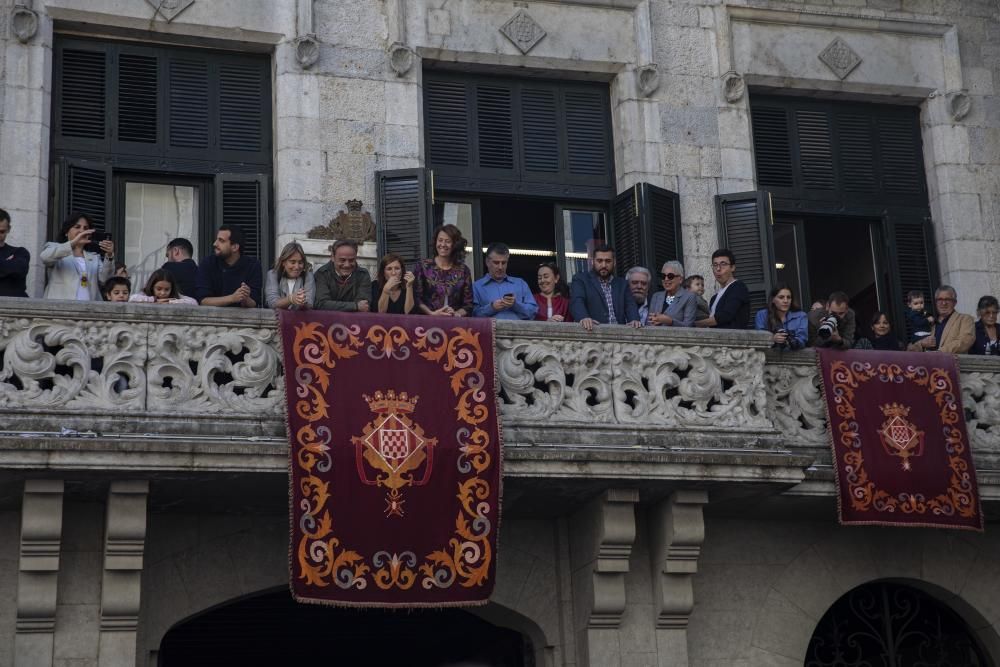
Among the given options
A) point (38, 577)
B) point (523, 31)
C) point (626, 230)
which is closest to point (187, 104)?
point (523, 31)

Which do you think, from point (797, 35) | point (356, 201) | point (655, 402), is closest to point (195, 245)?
point (356, 201)

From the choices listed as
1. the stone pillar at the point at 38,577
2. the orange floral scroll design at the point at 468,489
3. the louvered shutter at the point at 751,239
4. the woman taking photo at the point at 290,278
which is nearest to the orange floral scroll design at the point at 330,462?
the orange floral scroll design at the point at 468,489

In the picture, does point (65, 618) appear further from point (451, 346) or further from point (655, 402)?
point (655, 402)

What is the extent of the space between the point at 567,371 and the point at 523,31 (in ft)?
16.8

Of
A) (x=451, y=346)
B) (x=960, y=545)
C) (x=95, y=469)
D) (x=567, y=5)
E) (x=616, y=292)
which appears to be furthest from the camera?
(x=567, y=5)

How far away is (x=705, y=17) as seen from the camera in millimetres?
19234

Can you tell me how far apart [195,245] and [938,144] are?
840cm

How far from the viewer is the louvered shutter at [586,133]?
18781mm

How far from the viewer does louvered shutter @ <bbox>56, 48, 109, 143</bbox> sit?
17.3 m

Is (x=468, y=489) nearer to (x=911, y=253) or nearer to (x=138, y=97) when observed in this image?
(x=138, y=97)

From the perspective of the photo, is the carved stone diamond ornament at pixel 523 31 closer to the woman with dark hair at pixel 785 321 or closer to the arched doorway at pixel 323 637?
the woman with dark hair at pixel 785 321

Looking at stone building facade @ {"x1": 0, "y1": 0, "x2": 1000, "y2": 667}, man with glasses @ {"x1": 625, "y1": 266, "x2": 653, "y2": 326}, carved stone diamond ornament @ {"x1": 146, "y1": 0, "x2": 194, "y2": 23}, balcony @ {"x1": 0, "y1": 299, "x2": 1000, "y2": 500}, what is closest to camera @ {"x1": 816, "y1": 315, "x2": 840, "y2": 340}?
balcony @ {"x1": 0, "y1": 299, "x2": 1000, "y2": 500}

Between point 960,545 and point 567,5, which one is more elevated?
point 567,5

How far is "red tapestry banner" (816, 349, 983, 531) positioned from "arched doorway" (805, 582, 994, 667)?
4.76ft
